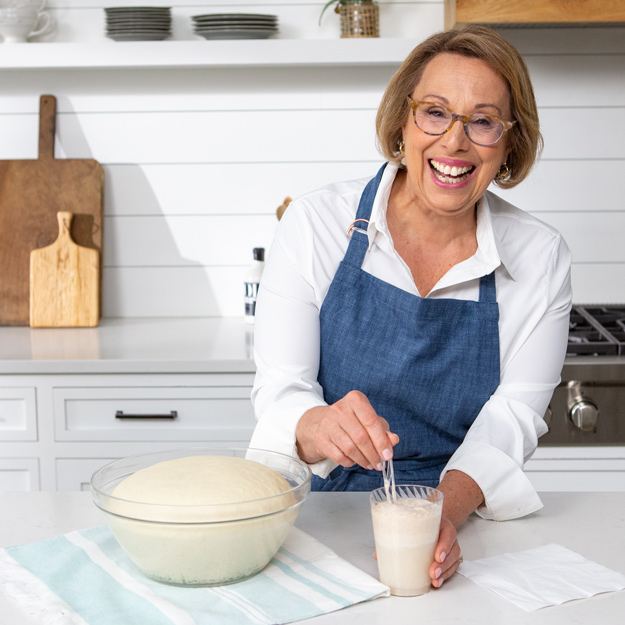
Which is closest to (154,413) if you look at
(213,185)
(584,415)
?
(213,185)

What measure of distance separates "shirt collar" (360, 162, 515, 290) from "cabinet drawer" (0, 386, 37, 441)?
3.74 ft

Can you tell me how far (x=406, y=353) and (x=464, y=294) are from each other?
15 centimetres

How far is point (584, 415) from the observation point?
2.27 meters

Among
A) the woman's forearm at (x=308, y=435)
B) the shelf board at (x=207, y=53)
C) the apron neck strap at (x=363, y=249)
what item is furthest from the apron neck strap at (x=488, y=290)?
the shelf board at (x=207, y=53)

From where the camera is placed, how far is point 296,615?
104cm

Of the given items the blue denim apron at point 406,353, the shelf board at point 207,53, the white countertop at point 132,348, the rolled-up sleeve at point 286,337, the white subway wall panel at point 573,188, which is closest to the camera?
the rolled-up sleeve at point 286,337

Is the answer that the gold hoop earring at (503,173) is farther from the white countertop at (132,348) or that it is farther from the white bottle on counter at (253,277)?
the white bottle on counter at (253,277)

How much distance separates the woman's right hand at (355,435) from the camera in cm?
119

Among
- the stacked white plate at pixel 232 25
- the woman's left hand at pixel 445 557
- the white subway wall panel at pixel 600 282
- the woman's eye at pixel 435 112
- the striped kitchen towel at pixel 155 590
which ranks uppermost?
the stacked white plate at pixel 232 25

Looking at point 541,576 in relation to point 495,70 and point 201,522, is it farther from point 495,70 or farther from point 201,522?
point 495,70

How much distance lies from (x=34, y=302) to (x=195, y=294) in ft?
1.58

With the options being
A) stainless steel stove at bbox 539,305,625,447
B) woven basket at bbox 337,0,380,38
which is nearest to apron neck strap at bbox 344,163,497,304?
stainless steel stove at bbox 539,305,625,447

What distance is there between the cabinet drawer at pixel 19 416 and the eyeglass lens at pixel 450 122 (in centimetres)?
130

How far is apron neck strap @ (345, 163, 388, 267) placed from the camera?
1663mm
